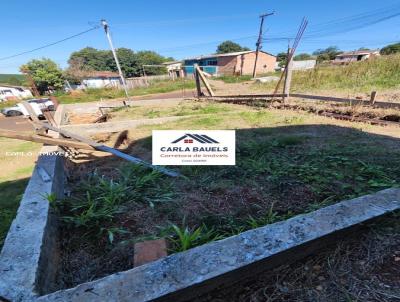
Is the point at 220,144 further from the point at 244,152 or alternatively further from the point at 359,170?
the point at 359,170

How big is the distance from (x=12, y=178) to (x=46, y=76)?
117 ft

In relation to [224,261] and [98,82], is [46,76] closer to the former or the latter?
[98,82]

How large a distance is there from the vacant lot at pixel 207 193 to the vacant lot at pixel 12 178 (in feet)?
2.20

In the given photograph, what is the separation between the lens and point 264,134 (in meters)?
4.01

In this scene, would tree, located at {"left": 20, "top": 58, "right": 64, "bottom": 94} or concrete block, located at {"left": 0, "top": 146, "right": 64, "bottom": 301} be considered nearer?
concrete block, located at {"left": 0, "top": 146, "right": 64, "bottom": 301}

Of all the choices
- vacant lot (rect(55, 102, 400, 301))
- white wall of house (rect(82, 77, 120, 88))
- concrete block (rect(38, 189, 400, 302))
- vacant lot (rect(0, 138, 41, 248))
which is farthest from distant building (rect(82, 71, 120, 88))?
concrete block (rect(38, 189, 400, 302))

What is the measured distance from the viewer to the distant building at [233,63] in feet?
111

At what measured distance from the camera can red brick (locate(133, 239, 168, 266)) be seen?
1256 mm

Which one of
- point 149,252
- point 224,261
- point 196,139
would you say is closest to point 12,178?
point 196,139

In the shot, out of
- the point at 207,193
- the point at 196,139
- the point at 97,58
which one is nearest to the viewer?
the point at 207,193

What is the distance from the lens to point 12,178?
369 cm

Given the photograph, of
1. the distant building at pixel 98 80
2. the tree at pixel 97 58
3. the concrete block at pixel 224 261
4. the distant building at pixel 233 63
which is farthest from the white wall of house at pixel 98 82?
the concrete block at pixel 224 261

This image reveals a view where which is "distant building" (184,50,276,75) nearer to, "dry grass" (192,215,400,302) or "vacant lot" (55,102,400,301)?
"vacant lot" (55,102,400,301)

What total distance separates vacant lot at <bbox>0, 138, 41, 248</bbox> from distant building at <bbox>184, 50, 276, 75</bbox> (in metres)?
29.2
